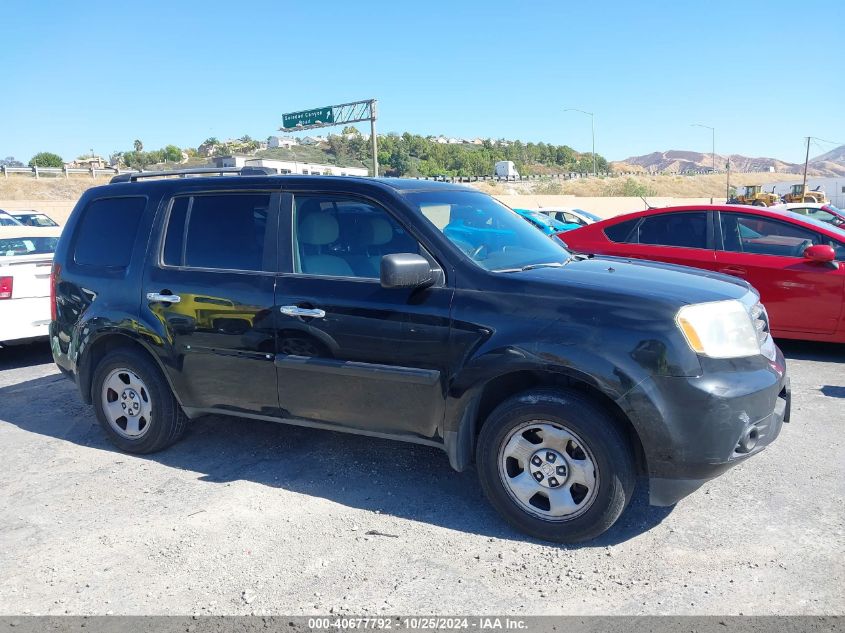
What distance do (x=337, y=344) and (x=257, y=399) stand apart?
769mm

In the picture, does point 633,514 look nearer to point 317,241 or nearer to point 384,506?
point 384,506

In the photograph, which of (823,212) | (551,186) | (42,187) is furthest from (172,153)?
(823,212)

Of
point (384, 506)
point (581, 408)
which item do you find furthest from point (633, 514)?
point (384, 506)

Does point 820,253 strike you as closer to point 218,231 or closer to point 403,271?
point 403,271

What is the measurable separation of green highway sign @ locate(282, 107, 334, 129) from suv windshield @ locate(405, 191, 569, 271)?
107 ft

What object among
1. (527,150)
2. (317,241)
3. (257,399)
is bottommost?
(257,399)

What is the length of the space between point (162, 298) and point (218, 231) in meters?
0.58

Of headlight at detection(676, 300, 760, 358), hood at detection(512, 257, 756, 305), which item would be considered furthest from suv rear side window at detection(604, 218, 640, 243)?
headlight at detection(676, 300, 760, 358)

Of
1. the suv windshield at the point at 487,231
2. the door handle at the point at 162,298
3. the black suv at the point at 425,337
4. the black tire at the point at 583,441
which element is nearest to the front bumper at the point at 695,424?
the black suv at the point at 425,337

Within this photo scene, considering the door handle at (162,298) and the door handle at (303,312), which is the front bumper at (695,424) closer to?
the door handle at (303,312)

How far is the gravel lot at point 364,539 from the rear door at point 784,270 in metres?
2.20

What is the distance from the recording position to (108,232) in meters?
5.26

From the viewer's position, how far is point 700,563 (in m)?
3.46

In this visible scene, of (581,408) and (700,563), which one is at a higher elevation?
(581,408)
